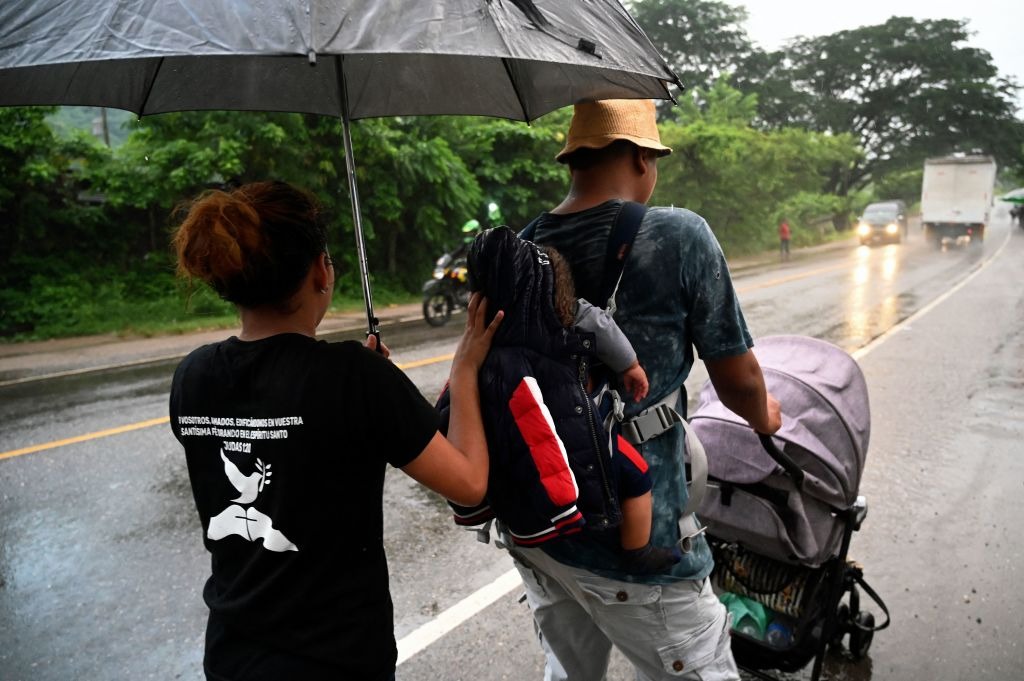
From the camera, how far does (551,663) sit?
77.5 inches

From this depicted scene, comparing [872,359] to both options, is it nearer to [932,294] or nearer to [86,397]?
[932,294]

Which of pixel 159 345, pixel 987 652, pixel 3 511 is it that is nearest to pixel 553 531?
pixel 987 652

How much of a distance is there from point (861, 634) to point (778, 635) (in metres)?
0.58

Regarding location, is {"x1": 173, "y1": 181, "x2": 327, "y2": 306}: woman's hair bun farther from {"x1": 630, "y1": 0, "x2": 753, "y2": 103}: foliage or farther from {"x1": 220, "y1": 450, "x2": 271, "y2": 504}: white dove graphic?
{"x1": 630, "y1": 0, "x2": 753, "y2": 103}: foliage

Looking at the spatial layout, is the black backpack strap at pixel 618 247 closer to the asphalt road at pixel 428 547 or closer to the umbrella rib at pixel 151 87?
the umbrella rib at pixel 151 87

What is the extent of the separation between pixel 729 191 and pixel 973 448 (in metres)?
22.4

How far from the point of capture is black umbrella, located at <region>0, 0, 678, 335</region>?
1358mm

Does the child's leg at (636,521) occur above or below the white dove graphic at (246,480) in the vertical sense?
below

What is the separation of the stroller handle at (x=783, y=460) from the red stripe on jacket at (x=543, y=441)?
3.06 ft

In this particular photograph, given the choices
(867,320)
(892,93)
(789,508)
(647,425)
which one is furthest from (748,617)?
(892,93)

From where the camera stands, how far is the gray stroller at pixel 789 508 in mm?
2355

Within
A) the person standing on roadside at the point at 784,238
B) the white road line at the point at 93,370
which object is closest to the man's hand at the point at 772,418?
the white road line at the point at 93,370

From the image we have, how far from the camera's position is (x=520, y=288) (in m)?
1.53

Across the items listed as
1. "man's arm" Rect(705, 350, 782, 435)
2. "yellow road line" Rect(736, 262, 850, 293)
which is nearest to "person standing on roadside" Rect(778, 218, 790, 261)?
"yellow road line" Rect(736, 262, 850, 293)
